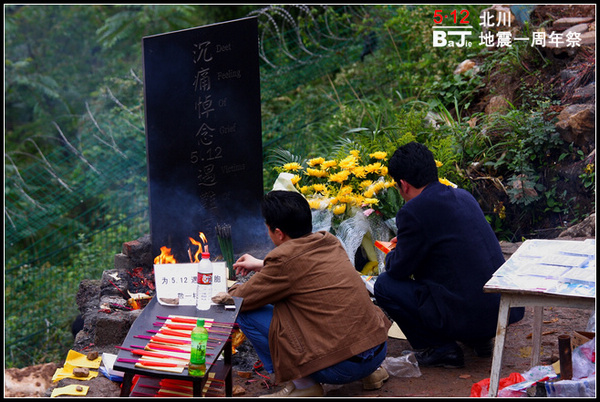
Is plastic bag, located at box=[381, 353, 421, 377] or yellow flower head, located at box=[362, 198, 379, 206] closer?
plastic bag, located at box=[381, 353, 421, 377]

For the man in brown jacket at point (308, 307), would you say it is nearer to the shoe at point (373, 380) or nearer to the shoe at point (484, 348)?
the shoe at point (373, 380)

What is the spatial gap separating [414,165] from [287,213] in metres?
1.05

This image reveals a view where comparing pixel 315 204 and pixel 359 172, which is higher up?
pixel 359 172

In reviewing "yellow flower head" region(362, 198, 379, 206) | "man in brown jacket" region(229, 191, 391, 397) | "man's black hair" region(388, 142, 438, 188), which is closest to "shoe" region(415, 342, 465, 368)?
"man in brown jacket" region(229, 191, 391, 397)

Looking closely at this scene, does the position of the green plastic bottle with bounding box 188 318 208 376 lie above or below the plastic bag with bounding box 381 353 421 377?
above

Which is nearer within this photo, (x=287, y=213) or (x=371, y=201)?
(x=287, y=213)

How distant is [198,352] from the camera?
3.76 meters

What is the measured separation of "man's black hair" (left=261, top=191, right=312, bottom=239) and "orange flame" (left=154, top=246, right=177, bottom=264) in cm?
203

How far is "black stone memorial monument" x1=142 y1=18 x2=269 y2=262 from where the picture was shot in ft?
21.1

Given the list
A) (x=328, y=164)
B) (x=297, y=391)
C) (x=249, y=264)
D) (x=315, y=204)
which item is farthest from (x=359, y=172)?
(x=297, y=391)

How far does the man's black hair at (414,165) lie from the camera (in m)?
4.81

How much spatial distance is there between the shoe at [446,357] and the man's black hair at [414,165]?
4.02 ft

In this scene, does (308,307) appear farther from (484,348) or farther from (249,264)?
(484,348)

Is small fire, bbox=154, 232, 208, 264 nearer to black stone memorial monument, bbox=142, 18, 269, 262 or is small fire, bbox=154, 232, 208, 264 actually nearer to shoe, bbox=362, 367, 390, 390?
black stone memorial monument, bbox=142, 18, 269, 262
